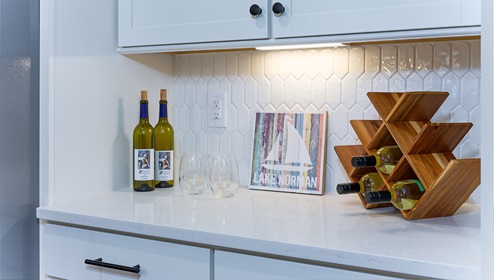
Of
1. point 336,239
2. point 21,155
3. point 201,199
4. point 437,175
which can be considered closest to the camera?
point 336,239

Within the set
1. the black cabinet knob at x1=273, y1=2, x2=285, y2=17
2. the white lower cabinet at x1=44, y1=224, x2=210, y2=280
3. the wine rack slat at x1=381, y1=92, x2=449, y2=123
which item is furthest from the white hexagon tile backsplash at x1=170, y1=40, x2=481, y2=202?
the white lower cabinet at x1=44, y1=224, x2=210, y2=280

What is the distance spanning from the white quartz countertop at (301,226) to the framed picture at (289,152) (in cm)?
6

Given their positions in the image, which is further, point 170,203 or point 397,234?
point 170,203

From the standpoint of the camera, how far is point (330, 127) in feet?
5.60

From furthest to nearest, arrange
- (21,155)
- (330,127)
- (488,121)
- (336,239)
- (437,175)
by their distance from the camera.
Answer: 1. (330,127)
2. (21,155)
3. (437,175)
4. (336,239)
5. (488,121)

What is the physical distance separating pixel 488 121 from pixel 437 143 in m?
0.49

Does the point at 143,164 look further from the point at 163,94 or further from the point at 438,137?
the point at 438,137

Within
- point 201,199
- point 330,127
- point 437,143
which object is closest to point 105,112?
point 201,199

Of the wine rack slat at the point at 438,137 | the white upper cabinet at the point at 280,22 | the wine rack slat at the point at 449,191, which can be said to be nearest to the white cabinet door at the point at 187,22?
the white upper cabinet at the point at 280,22

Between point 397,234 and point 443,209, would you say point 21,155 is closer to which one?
point 397,234

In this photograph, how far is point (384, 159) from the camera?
1384mm

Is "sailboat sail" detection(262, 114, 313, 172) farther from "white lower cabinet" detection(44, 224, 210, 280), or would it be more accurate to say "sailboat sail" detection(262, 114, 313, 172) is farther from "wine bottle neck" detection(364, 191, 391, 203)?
"white lower cabinet" detection(44, 224, 210, 280)

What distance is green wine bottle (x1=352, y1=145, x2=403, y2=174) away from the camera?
1356 mm

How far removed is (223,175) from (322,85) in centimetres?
46
